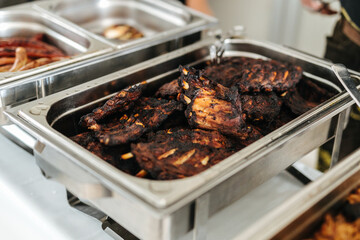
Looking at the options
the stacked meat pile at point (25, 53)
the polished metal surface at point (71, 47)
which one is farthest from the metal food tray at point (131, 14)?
the stacked meat pile at point (25, 53)

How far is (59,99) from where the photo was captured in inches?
47.2

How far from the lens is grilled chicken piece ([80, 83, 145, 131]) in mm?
1149

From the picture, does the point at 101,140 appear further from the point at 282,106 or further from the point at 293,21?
the point at 293,21

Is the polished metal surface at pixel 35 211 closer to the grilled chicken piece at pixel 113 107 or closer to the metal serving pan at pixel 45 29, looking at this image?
the grilled chicken piece at pixel 113 107

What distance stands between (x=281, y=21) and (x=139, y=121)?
2630 mm

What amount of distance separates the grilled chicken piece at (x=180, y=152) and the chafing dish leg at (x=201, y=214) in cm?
8

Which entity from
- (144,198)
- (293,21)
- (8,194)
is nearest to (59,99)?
(8,194)

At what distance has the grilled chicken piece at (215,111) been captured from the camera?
111 cm

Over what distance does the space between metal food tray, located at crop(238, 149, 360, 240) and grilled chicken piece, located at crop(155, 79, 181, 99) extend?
512 millimetres

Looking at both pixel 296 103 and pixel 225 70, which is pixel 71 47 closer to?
pixel 225 70

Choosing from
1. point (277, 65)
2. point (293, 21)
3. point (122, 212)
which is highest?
point (277, 65)

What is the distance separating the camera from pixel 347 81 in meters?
1.29

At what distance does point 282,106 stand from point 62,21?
3.15 feet

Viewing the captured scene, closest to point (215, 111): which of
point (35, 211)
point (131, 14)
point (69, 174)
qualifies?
point (69, 174)
